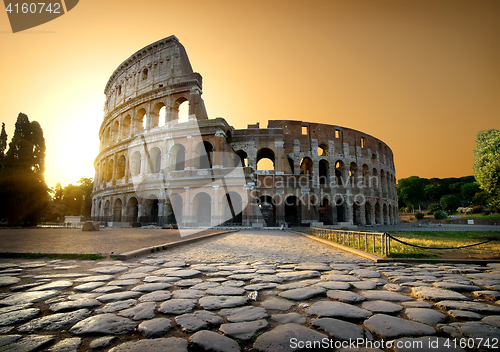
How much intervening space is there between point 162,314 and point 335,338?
52.8 inches

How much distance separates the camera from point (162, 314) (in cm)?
204

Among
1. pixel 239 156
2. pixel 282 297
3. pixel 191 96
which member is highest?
pixel 191 96

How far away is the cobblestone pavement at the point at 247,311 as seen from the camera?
1.56 m

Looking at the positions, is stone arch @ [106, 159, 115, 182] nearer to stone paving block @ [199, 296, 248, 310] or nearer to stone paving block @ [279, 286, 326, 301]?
stone paving block @ [199, 296, 248, 310]

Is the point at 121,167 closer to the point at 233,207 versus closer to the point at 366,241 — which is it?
the point at 233,207

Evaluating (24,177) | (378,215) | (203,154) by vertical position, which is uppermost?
(203,154)

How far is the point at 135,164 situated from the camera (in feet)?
80.5

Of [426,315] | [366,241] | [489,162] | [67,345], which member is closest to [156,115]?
[366,241]

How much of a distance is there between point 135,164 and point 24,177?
843cm

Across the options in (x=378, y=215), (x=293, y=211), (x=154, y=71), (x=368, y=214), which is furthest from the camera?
(x=378, y=215)

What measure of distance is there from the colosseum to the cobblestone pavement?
1655 centimetres

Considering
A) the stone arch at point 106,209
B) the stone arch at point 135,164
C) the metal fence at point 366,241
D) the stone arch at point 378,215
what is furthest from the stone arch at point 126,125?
the stone arch at point 378,215

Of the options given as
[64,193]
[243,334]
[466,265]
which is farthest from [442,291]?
[64,193]

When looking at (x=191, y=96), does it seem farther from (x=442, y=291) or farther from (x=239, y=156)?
(x=442, y=291)
